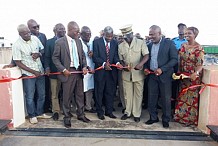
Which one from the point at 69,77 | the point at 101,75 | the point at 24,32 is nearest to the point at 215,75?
the point at 101,75

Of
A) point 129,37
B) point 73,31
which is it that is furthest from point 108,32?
point 73,31

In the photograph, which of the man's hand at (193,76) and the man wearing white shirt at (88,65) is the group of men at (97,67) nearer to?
the man wearing white shirt at (88,65)

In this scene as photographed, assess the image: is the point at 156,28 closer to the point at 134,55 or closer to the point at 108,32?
the point at 134,55

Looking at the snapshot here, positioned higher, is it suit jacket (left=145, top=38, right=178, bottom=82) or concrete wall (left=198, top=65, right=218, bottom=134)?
suit jacket (left=145, top=38, right=178, bottom=82)

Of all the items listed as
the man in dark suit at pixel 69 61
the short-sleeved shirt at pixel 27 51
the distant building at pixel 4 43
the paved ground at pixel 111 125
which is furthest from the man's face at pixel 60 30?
the distant building at pixel 4 43

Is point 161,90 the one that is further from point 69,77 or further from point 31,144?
point 31,144

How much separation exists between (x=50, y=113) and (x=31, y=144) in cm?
157

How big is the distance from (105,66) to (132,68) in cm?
55

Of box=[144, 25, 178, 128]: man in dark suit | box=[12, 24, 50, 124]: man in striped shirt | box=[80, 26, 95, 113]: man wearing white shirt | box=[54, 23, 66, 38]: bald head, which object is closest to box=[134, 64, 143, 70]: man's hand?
box=[144, 25, 178, 128]: man in dark suit

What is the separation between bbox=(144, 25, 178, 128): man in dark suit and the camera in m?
3.97

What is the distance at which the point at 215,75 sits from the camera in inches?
142

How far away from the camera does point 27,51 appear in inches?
159

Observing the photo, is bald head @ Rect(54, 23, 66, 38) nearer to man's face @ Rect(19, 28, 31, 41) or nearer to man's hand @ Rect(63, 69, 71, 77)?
man's face @ Rect(19, 28, 31, 41)

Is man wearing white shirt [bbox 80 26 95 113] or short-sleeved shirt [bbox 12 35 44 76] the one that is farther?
man wearing white shirt [bbox 80 26 95 113]
